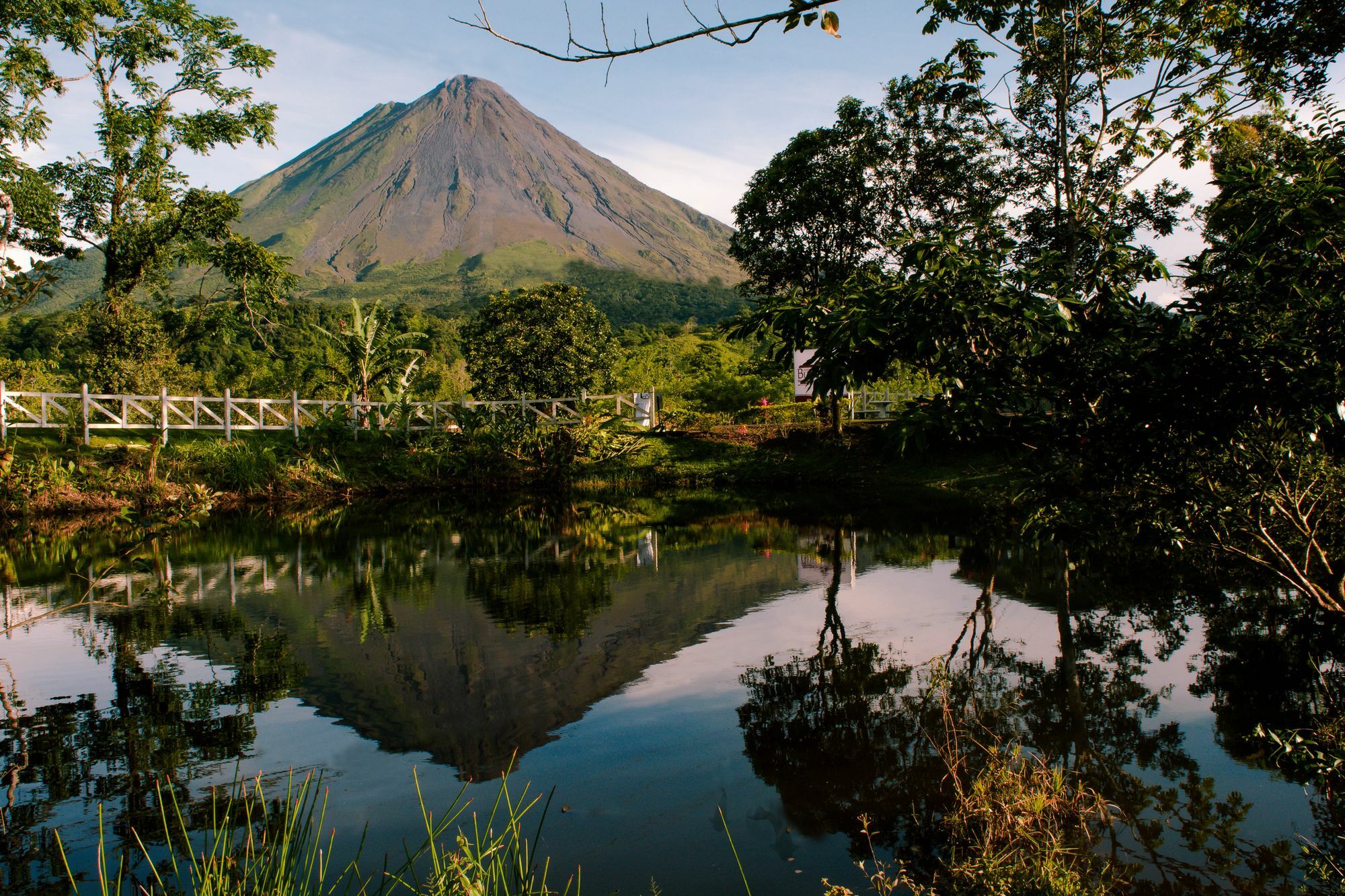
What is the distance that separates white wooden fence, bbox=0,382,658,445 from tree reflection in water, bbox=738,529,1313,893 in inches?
663

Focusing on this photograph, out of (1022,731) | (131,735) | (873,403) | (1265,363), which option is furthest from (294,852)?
(873,403)

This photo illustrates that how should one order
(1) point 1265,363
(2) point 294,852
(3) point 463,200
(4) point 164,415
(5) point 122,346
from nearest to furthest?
(2) point 294,852, (1) point 1265,363, (4) point 164,415, (5) point 122,346, (3) point 463,200

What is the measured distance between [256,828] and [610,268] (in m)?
122

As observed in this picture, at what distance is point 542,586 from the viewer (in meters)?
10.4

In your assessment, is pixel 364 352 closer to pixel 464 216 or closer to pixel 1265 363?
pixel 1265 363

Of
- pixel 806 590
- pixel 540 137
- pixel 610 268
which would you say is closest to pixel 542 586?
pixel 806 590

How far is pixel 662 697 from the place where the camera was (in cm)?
628

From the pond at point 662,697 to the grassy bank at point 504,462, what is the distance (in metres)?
7.64

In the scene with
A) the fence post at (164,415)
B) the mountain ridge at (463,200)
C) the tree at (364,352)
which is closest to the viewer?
the fence post at (164,415)

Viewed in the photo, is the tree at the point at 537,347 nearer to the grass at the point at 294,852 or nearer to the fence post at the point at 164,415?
the fence post at the point at 164,415

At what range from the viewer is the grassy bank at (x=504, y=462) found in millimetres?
18578

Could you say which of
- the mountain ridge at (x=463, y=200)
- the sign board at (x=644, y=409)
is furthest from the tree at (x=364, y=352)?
the mountain ridge at (x=463, y=200)

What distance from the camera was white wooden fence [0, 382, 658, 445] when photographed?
63.1ft

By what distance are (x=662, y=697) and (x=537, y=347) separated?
94.9 feet
